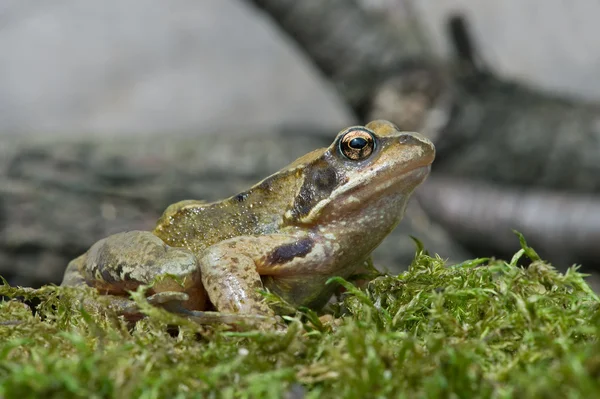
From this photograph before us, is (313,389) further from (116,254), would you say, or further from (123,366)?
(116,254)

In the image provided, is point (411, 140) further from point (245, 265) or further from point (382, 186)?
point (245, 265)

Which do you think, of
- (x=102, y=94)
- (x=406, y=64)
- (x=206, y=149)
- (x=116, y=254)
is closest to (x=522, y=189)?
(x=406, y=64)

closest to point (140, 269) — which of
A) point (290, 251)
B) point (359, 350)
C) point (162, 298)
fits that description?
point (162, 298)

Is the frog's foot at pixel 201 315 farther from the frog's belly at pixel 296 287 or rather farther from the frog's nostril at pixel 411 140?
the frog's nostril at pixel 411 140

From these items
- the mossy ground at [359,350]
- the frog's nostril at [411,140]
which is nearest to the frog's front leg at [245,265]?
the mossy ground at [359,350]

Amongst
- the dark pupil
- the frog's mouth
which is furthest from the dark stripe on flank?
the dark pupil

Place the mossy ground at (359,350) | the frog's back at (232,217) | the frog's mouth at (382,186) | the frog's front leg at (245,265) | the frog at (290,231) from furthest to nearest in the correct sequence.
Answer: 1. the frog's back at (232,217)
2. the frog's mouth at (382,186)
3. the frog at (290,231)
4. the frog's front leg at (245,265)
5. the mossy ground at (359,350)

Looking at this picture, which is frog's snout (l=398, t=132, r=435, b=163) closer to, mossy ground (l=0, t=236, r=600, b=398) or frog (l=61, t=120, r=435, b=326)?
frog (l=61, t=120, r=435, b=326)
